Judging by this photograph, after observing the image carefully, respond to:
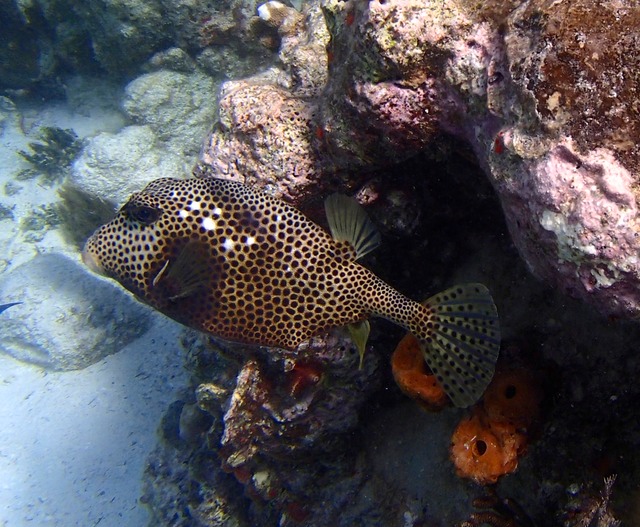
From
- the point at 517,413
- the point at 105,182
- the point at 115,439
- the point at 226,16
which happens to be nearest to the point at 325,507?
the point at 517,413

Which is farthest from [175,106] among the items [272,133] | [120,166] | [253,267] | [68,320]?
[253,267]

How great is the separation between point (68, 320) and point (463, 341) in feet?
23.7

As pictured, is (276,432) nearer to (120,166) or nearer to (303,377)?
(303,377)

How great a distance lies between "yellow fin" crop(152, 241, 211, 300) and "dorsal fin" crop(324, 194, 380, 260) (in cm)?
88

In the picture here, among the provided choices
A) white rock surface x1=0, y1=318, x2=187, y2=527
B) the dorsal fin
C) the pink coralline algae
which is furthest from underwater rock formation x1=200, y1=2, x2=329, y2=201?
white rock surface x1=0, y1=318, x2=187, y2=527

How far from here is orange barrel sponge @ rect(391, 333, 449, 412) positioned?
3246 mm

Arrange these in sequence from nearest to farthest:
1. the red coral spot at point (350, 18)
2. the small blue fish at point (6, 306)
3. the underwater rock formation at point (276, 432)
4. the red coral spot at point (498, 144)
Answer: the red coral spot at point (498, 144), the red coral spot at point (350, 18), the underwater rock formation at point (276, 432), the small blue fish at point (6, 306)

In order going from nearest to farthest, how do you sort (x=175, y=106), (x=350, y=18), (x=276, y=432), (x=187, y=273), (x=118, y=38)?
(x=350, y=18) → (x=187, y=273) → (x=276, y=432) → (x=175, y=106) → (x=118, y=38)

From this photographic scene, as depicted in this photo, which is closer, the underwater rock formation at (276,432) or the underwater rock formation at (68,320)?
the underwater rock formation at (276,432)

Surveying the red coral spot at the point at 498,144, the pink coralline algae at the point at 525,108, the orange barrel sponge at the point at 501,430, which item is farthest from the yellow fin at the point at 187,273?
the orange barrel sponge at the point at 501,430

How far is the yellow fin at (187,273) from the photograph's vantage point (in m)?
3.02

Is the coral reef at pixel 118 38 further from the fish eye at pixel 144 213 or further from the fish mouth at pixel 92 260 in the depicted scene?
the fish mouth at pixel 92 260

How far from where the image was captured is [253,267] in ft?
10.0

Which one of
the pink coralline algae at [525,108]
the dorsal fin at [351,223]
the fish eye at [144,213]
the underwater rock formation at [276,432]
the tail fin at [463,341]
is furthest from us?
the underwater rock formation at [276,432]
